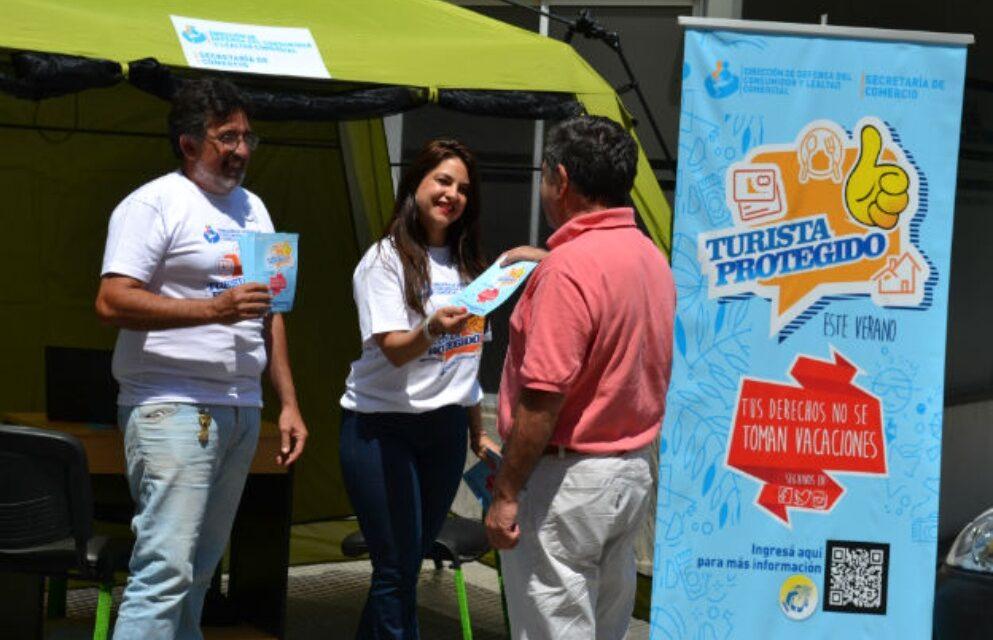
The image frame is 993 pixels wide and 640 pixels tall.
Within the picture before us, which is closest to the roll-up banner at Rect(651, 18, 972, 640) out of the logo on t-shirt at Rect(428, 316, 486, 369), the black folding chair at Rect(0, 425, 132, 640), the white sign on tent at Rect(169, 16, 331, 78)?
the logo on t-shirt at Rect(428, 316, 486, 369)

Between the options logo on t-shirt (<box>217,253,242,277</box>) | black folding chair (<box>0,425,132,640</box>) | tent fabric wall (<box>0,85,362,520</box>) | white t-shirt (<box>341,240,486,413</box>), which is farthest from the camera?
tent fabric wall (<box>0,85,362,520</box>)

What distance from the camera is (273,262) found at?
14.7 feet

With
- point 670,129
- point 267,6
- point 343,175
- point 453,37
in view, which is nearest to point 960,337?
point 670,129

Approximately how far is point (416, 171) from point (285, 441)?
2.92 ft

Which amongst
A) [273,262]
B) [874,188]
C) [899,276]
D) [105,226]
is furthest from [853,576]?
[105,226]

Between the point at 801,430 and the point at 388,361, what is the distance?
1.68m

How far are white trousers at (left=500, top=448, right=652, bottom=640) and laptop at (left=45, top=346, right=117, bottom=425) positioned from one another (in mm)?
2084

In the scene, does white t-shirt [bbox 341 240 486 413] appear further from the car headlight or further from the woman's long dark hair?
the car headlight

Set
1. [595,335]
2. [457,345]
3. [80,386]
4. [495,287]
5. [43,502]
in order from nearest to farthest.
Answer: [595,335], [495,287], [43,502], [457,345], [80,386]

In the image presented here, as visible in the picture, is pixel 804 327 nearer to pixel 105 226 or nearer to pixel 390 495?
pixel 390 495

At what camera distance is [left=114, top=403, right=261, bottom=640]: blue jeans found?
443cm

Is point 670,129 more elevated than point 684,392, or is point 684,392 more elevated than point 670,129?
point 670,129

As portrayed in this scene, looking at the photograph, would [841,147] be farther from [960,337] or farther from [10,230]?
[960,337]

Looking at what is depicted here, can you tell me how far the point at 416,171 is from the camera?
5.07 metres
